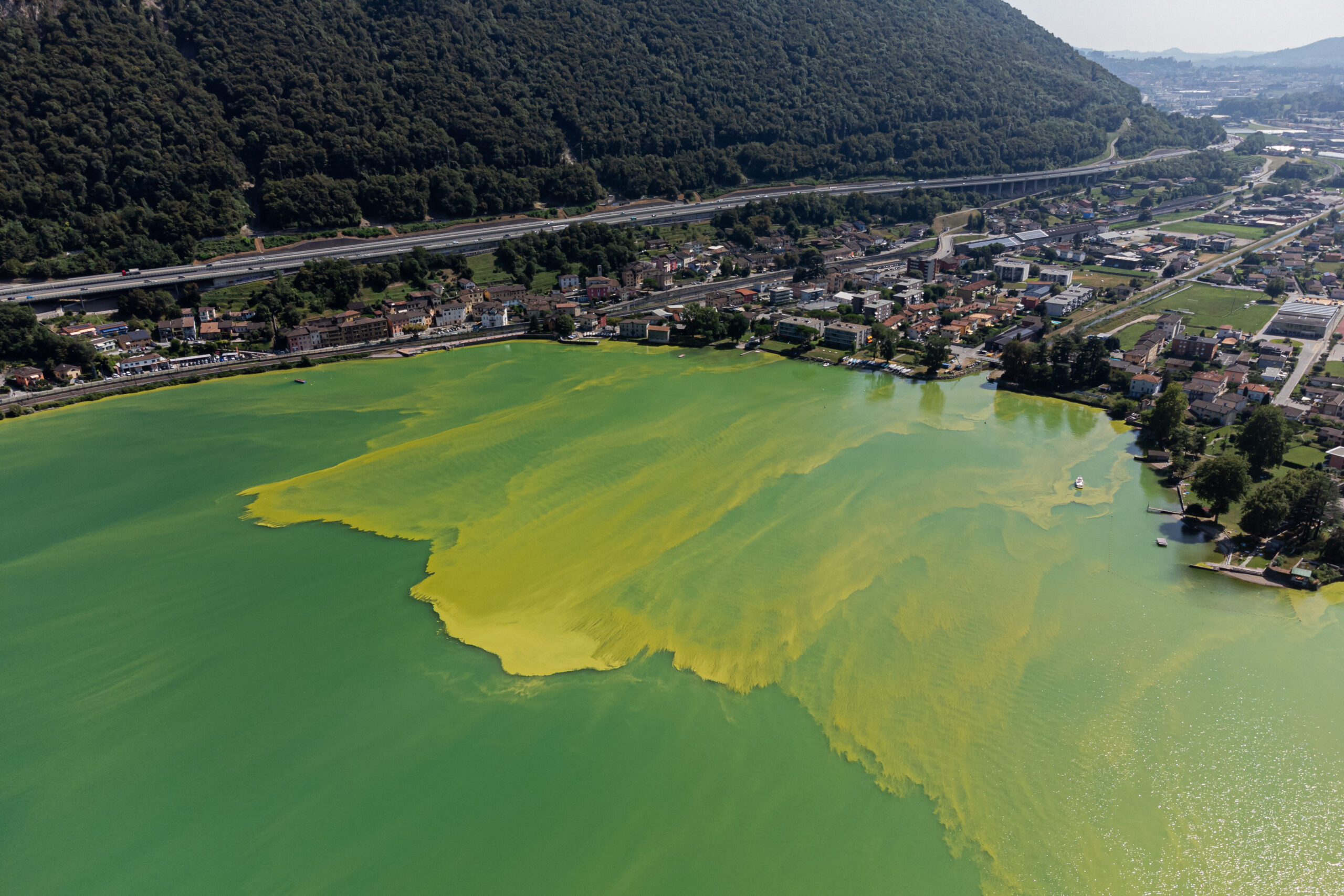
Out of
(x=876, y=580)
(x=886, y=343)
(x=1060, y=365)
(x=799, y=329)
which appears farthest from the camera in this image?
(x=799, y=329)

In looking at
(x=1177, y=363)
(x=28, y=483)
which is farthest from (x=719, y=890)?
(x=1177, y=363)

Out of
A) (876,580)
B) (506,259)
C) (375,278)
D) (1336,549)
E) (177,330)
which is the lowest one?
(876,580)

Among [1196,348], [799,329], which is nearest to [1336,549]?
[1196,348]

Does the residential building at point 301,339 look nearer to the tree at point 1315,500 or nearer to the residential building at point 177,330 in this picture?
the residential building at point 177,330

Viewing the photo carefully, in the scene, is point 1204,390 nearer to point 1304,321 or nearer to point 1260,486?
point 1260,486

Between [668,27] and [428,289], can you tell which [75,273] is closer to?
[428,289]

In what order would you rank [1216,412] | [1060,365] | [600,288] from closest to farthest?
[1216,412]
[1060,365]
[600,288]

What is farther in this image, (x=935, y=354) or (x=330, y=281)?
(x=330, y=281)

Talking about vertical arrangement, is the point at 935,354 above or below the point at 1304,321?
below
